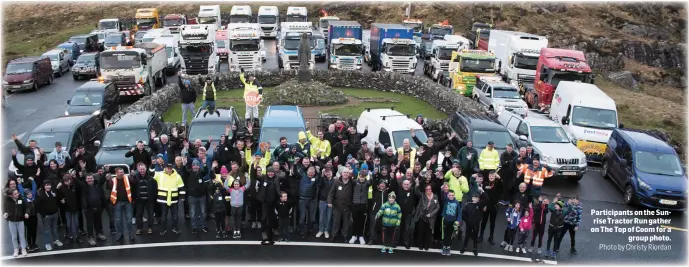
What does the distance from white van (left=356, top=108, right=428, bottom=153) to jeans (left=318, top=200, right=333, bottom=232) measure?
4321 mm

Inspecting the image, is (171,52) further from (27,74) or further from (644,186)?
(644,186)

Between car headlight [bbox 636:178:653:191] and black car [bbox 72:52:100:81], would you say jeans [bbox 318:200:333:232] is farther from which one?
black car [bbox 72:52:100:81]

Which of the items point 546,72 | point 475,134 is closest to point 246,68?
point 546,72

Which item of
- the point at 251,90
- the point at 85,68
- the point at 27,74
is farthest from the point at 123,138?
the point at 85,68

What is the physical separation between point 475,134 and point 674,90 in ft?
97.5

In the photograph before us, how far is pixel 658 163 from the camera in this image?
626 inches

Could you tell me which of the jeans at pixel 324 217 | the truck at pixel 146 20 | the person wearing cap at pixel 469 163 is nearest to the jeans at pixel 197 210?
the jeans at pixel 324 217

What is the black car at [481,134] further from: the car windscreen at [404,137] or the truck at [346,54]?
the truck at [346,54]

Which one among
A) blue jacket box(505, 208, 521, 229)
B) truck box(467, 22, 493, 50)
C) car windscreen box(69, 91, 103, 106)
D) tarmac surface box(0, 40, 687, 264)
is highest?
blue jacket box(505, 208, 521, 229)

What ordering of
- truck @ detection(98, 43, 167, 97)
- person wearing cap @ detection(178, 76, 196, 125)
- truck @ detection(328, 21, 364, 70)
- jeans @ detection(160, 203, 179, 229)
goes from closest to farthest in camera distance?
jeans @ detection(160, 203, 179, 229)
person wearing cap @ detection(178, 76, 196, 125)
truck @ detection(98, 43, 167, 97)
truck @ detection(328, 21, 364, 70)

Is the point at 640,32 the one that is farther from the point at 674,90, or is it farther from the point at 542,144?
the point at 542,144

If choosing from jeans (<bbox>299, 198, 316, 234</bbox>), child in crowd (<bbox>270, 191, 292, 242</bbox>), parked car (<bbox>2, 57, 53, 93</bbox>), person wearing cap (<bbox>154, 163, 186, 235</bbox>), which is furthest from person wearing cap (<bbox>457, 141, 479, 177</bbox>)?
parked car (<bbox>2, 57, 53, 93</bbox>)

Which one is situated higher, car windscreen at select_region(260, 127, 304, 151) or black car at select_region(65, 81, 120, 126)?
car windscreen at select_region(260, 127, 304, 151)

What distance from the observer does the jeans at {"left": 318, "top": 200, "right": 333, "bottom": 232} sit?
39.9 feet
